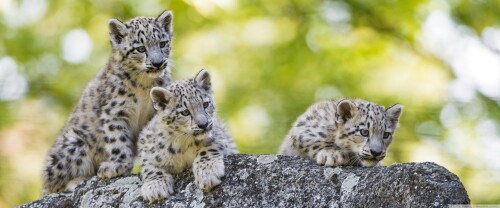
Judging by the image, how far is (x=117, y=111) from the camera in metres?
10.6

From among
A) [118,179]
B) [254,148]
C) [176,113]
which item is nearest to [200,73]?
[176,113]

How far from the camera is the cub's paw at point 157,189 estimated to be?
908 cm

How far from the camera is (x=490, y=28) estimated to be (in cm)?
1761

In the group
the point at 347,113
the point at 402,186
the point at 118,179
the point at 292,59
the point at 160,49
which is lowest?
the point at 402,186

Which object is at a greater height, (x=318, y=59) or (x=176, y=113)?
(x=318, y=59)

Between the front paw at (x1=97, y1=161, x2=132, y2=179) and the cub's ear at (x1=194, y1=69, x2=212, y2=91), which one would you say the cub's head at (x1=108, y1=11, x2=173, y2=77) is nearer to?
the cub's ear at (x1=194, y1=69, x2=212, y2=91)

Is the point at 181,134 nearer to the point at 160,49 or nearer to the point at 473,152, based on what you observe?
the point at 160,49

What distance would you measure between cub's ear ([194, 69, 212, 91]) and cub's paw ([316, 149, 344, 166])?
1167 mm

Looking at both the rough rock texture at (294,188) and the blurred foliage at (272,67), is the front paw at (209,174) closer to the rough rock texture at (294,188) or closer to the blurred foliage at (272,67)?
the rough rock texture at (294,188)

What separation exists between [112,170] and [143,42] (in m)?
1.23

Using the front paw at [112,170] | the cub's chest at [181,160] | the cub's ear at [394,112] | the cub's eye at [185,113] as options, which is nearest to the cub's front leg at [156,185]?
the cub's chest at [181,160]

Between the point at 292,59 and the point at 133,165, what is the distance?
7.34m

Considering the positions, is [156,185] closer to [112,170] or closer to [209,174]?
[209,174]

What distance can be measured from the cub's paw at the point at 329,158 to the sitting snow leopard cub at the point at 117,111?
6.29ft
